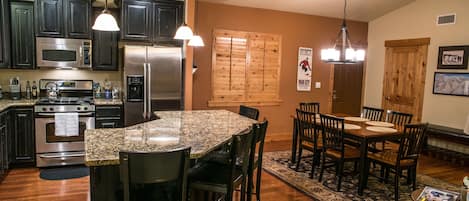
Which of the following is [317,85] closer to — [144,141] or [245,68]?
[245,68]

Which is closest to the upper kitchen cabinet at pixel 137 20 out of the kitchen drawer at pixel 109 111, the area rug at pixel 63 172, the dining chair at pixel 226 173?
the kitchen drawer at pixel 109 111

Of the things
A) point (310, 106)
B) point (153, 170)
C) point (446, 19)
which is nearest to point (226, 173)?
point (153, 170)

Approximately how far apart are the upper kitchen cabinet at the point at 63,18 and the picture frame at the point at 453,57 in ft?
19.9

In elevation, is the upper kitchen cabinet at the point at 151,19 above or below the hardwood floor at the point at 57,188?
above

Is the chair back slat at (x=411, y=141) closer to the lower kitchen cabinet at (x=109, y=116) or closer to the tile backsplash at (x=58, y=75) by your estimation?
the lower kitchen cabinet at (x=109, y=116)

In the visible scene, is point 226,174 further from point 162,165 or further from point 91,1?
point 91,1

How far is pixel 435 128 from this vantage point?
606 cm

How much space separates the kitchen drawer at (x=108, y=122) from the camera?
192 inches

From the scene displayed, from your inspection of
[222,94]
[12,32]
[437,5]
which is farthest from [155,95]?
[437,5]

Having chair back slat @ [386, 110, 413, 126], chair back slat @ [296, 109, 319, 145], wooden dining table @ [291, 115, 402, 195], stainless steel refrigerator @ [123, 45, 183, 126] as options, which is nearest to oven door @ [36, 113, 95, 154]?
stainless steel refrigerator @ [123, 45, 183, 126]

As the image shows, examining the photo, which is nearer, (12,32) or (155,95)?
(12,32)

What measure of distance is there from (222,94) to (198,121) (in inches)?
114

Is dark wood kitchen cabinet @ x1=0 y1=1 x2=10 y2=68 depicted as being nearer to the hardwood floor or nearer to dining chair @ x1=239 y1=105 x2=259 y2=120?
the hardwood floor

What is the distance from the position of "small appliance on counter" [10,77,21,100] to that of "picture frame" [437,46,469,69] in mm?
7095
